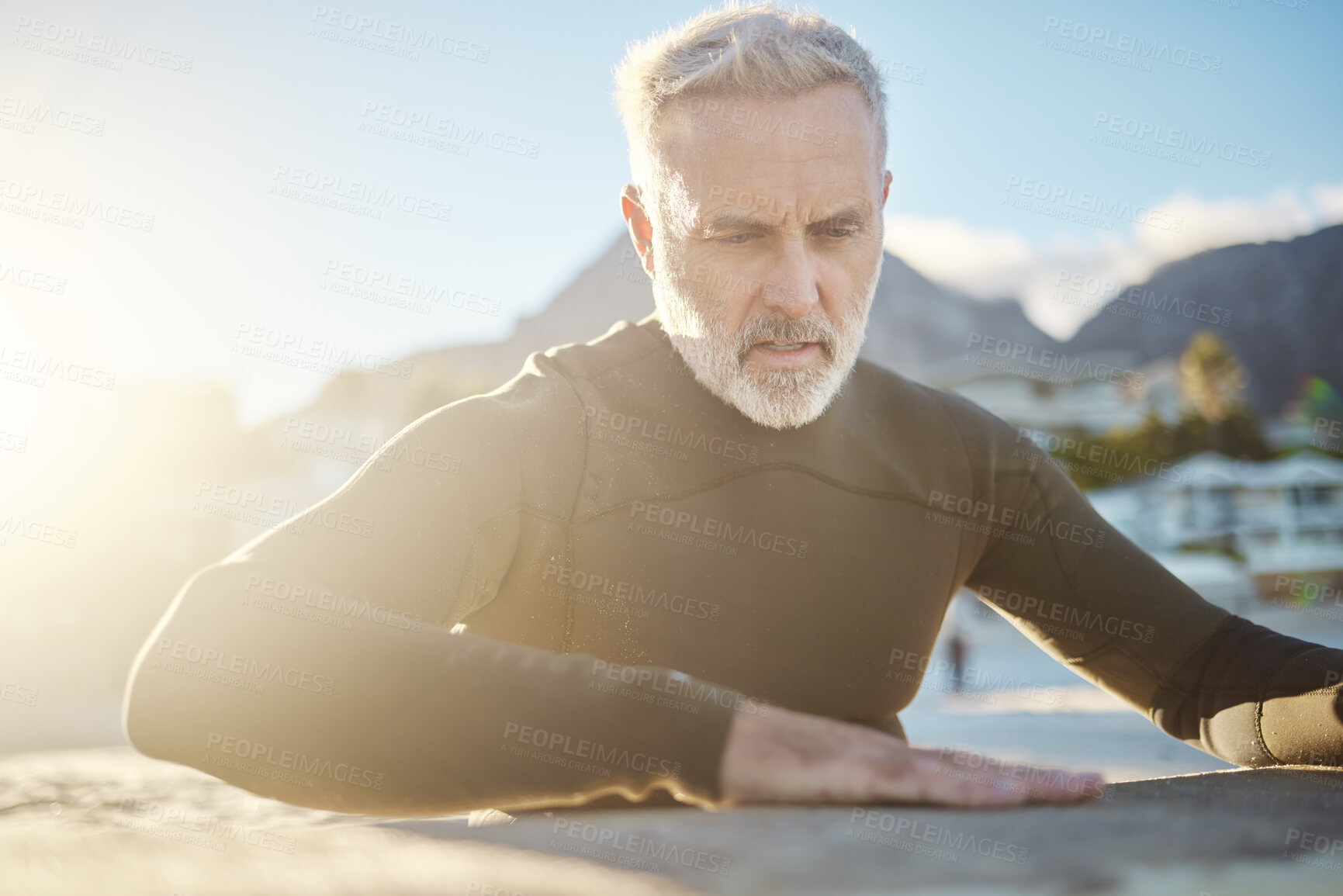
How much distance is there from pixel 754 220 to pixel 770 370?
0.34 metres

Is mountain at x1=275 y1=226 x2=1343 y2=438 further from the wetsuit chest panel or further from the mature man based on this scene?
the wetsuit chest panel

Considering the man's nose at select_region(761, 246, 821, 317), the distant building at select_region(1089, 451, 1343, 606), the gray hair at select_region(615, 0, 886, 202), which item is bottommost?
the man's nose at select_region(761, 246, 821, 317)

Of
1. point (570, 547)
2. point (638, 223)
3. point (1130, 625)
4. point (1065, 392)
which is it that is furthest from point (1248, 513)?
point (570, 547)

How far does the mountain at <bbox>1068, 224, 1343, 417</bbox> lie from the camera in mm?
79125

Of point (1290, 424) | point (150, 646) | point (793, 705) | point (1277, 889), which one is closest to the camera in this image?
point (1277, 889)

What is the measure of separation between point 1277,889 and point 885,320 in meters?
101

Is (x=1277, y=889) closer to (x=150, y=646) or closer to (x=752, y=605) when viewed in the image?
(x=752, y=605)

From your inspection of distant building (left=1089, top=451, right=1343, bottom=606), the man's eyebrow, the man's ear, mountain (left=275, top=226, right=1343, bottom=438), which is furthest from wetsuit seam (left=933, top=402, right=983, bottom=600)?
mountain (left=275, top=226, right=1343, bottom=438)

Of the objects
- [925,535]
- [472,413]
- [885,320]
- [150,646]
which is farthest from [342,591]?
[885,320]

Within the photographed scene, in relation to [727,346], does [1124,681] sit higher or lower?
lower

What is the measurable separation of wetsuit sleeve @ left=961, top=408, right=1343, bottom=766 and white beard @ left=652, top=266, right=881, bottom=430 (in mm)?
508

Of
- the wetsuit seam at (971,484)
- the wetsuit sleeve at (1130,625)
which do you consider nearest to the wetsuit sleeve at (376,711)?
the wetsuit seam at (971,484)

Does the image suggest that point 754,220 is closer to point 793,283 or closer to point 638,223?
point 793,283

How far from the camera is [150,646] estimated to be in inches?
45.3
